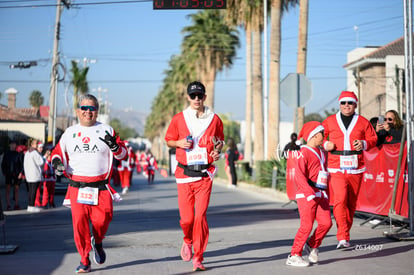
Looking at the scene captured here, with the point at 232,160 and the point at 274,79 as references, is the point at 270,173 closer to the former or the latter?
the point at 232,160

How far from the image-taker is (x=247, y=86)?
44188 millimetres

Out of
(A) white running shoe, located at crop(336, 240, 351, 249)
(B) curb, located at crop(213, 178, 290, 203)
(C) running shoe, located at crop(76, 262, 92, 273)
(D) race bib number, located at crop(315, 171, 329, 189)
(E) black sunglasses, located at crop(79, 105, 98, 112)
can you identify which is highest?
(E) black sunglasses, located at crop(79, 105, 98, 112)

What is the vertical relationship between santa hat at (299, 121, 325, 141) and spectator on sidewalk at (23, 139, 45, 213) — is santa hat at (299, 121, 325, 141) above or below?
above

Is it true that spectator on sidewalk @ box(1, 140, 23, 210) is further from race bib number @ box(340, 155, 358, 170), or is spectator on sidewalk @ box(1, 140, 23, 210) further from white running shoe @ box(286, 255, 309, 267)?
white running shoe @ box(286, 255, 309, 267)

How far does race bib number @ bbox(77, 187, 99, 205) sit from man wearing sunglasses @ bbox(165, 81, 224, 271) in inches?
38.3

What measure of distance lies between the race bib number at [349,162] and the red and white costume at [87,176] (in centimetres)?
335

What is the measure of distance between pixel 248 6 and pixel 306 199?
95.7ft

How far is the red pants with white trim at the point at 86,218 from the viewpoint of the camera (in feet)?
25.1

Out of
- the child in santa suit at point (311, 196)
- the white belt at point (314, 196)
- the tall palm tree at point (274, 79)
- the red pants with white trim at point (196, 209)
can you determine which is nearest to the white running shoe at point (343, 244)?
the child in santa suit at point (311, 196)

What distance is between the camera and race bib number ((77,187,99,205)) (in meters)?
7.64

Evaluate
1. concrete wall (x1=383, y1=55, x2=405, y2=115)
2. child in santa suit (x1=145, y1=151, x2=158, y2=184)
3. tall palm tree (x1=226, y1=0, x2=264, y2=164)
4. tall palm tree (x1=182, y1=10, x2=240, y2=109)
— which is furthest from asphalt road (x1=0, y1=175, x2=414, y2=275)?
tall palm tree (x1=182, y1=10, x2=240, y2=109)

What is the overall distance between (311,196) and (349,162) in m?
1.88

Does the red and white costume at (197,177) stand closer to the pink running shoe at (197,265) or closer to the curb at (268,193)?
the pink running shoe at (197,265)

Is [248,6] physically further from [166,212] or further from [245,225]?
[245,225]
